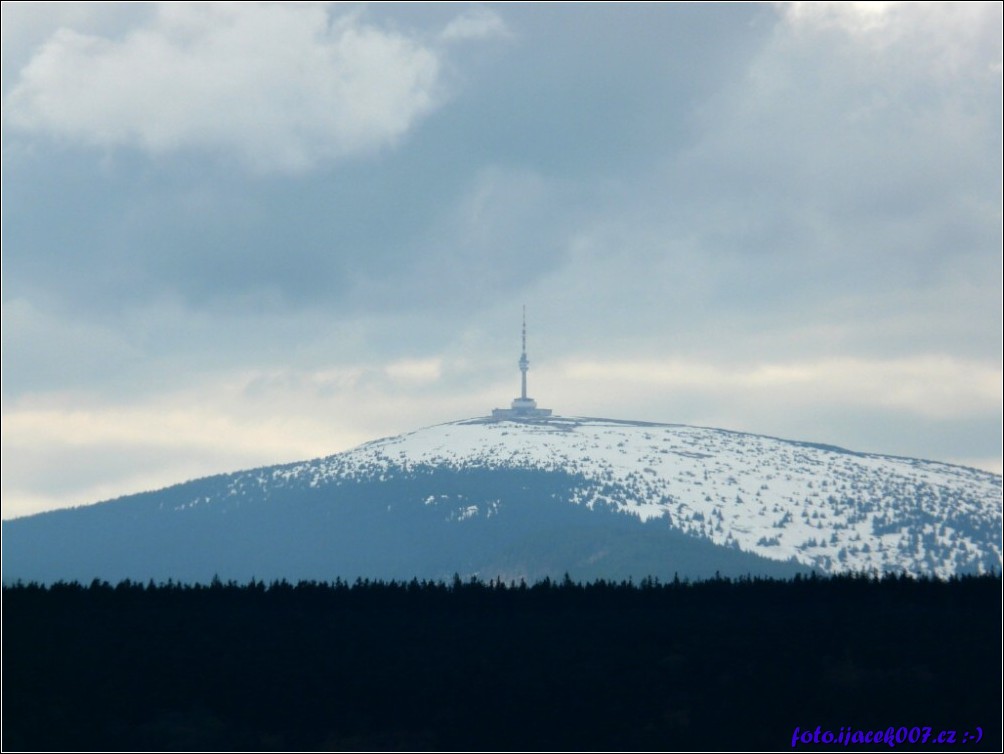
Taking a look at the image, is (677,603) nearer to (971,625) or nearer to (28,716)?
(971,625)

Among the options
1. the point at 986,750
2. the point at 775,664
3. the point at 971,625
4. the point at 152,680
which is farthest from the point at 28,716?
the point at 971,625

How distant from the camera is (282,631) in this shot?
95625mm

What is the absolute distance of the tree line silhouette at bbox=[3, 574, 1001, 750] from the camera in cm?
8331

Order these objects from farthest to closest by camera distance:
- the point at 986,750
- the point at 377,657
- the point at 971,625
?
the point at 971,625 < the point at 377,657 < the point at 986,750

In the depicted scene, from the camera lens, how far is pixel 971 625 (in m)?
98.4

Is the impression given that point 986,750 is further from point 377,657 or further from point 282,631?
point 282,631

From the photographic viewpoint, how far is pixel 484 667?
90.2m

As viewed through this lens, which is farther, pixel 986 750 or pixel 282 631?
pixel 282 631

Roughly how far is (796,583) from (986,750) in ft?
94.3

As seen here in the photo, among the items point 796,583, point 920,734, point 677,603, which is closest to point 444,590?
point 677,603

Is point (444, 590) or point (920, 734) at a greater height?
point (444, 590)

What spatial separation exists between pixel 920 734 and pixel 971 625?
18991 millimetres

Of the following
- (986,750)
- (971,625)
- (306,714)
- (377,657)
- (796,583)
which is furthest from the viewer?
(796,583)

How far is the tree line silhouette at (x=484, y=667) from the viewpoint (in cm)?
8331
